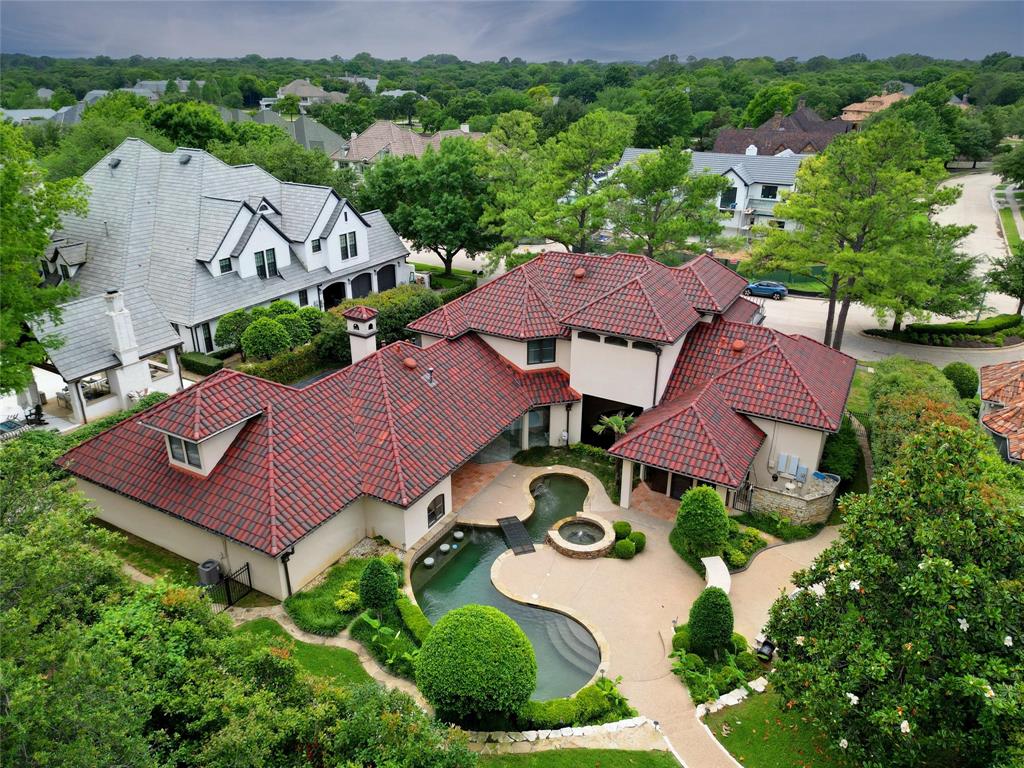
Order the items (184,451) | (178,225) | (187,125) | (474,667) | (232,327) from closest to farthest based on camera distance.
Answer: (474,667), (184,451), (232,327), (178,225), (187,125)

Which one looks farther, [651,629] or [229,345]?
[229,345]

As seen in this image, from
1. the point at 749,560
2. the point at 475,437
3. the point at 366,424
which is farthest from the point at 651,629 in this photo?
the point at 366,424

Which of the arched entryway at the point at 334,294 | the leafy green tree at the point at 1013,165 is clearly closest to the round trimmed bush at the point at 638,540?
the arched entryway at the point at 334,294

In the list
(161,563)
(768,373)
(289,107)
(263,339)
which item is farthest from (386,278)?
(289,107)

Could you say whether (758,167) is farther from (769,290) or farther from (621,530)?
(621,530)

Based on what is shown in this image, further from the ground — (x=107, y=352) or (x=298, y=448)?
(x=107, y=352)

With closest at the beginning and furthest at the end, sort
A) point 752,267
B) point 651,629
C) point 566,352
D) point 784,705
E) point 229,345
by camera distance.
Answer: point 784,705 → point 651,629 → point 566,352 → point 229,345 → point 752,267

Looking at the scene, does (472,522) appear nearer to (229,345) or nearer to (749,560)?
(749,560)

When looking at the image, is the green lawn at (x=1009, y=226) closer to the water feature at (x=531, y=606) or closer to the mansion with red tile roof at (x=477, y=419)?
the mansion with red tile roof at (x=477, y=419)
